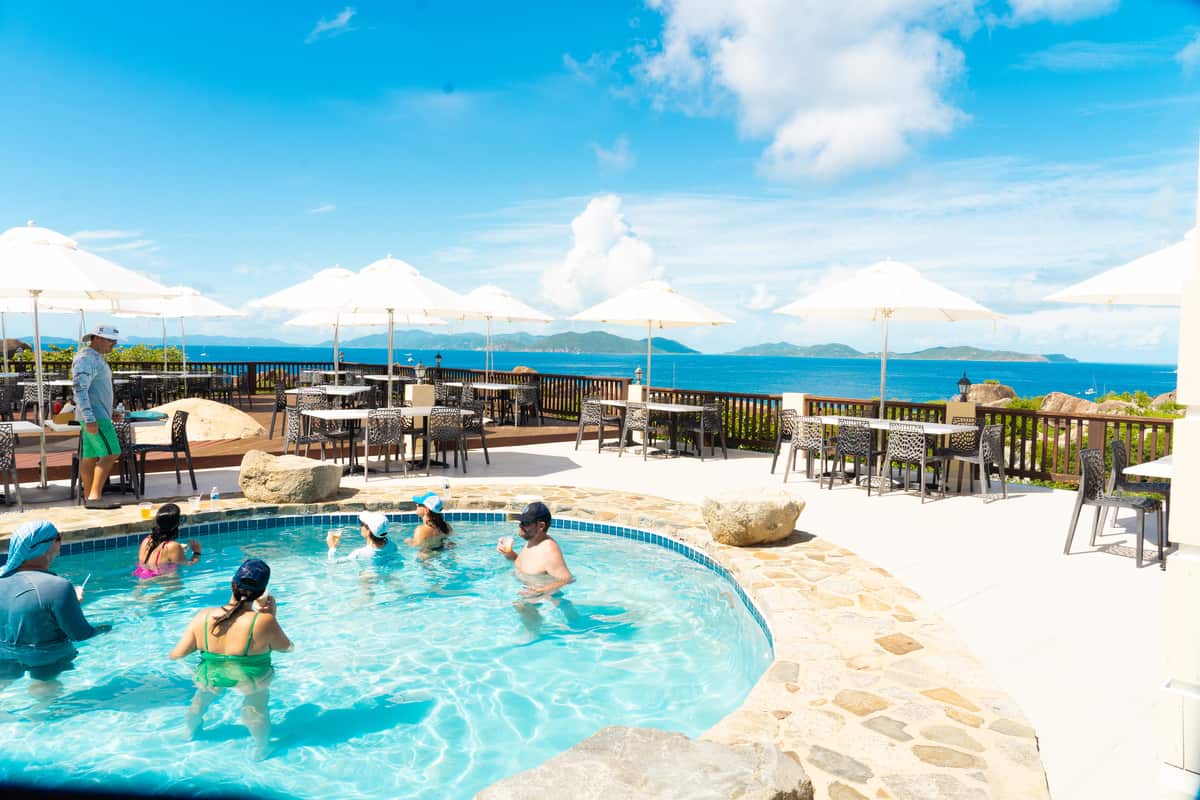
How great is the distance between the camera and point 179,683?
4254mm

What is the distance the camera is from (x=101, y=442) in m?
6.85

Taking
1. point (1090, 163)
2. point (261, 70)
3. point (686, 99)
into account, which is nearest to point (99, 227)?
point (261, 70)

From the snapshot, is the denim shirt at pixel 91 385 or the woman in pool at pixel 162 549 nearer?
the woman in pool at pixel 162 549

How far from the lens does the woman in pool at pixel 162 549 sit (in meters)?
5.74

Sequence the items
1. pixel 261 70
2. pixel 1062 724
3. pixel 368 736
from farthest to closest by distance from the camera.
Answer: pixel 261 70 < pixel 368 736 < pixel 1062 724

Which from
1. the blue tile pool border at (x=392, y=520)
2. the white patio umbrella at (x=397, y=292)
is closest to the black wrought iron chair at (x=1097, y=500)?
the blue tile pool border at (x=392, y=520)

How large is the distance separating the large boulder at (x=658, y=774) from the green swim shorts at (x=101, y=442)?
6638 mm

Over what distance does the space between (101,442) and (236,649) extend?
13.0 ft

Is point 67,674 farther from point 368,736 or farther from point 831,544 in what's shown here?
point 831,544

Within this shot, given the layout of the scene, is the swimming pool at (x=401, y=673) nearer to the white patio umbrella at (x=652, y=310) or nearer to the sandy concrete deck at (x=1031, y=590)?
Result: the sandy concrete deck at (x=1031, y=590)

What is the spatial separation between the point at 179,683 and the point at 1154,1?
5242 mm

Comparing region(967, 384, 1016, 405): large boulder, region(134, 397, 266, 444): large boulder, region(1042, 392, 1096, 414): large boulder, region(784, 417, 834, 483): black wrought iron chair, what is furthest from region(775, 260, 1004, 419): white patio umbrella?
region(967, 384, 1016, 405): large boulder

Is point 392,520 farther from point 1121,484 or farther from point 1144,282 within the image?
point 1144,282

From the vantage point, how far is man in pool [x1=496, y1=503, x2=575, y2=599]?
18.8 ft
